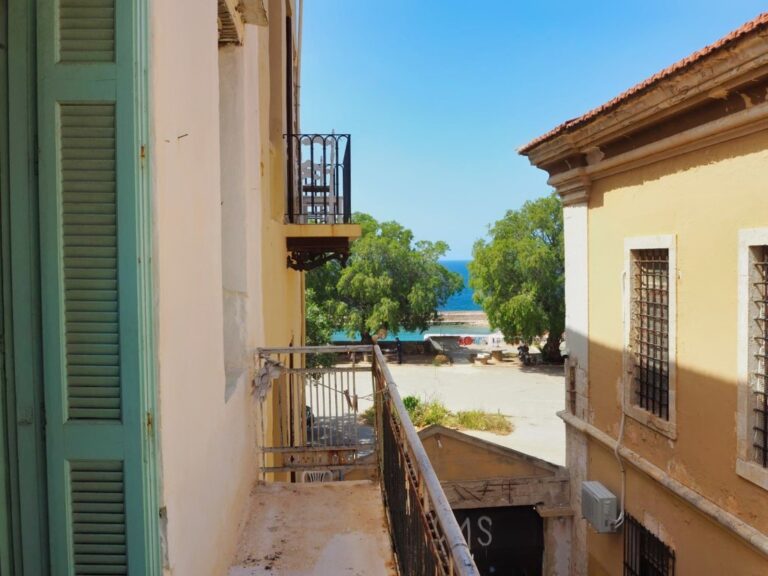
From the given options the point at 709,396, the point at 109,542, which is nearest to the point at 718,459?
the point at 709,396

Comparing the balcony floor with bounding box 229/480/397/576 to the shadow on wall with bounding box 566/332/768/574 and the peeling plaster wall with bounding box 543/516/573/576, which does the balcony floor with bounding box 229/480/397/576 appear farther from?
the peeling plaster wall with bounding box 543/516/573/576

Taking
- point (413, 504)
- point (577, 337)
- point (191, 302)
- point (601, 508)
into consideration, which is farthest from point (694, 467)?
point (191, 302)

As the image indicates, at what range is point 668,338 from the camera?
6395 millimetres

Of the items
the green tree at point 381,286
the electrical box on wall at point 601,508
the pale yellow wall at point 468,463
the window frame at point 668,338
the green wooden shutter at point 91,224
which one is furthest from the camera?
the green tree at point 381,286

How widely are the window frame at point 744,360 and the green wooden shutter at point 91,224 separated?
16.8 feet

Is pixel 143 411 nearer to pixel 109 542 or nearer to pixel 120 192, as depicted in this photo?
pixel 109 542

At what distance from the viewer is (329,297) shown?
33.5m

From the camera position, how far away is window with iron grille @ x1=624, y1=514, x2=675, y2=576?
6584mm

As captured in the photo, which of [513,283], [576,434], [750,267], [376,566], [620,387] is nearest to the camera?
[376,566]

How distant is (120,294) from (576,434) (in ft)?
26.4

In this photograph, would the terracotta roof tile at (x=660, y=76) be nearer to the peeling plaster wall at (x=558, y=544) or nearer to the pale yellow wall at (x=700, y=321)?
the pale yellow wall at (x=700, y=321)

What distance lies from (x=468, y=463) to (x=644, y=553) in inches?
114

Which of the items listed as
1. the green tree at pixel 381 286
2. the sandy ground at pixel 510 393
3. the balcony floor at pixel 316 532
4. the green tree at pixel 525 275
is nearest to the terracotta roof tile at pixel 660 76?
the balcony floor at pixel 316 532

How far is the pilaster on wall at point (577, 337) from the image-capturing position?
27.0ft
